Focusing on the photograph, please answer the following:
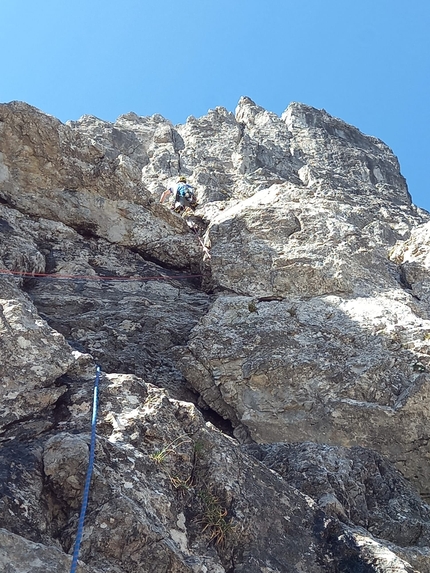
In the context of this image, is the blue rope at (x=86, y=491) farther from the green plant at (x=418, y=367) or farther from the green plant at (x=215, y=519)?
the green plant at (x=418, y=367)

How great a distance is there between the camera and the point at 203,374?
34.5 ft

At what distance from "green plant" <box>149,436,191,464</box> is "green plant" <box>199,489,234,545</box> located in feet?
1.85

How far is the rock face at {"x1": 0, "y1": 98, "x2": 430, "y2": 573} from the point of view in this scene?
571 cm

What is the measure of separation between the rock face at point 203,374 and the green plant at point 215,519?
0.02 m

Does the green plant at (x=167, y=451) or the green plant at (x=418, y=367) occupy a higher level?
the green plant at (x=418, y=367)

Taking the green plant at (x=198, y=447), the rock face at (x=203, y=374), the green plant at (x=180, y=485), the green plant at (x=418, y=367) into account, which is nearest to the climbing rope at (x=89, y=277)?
the rock face at (x=203, y=374)

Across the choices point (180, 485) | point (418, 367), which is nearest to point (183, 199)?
point (418, 367)

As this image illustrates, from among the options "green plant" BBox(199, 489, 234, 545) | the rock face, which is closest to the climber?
the rock face

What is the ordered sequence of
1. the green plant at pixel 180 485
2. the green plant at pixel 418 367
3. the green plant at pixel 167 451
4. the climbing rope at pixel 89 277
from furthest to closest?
the climbing rope at pixel 89 277, the green plant at pixel 418 367, the green plant at pixel 167 451, the green plant at pixel 180 485

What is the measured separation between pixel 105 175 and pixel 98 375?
9.84 metres

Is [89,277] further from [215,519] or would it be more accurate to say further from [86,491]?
[86,491]

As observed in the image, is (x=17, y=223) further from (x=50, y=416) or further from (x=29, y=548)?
(x=29, y=548)

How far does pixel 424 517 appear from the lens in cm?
750

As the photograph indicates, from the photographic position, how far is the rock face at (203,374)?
5711 millimetres
